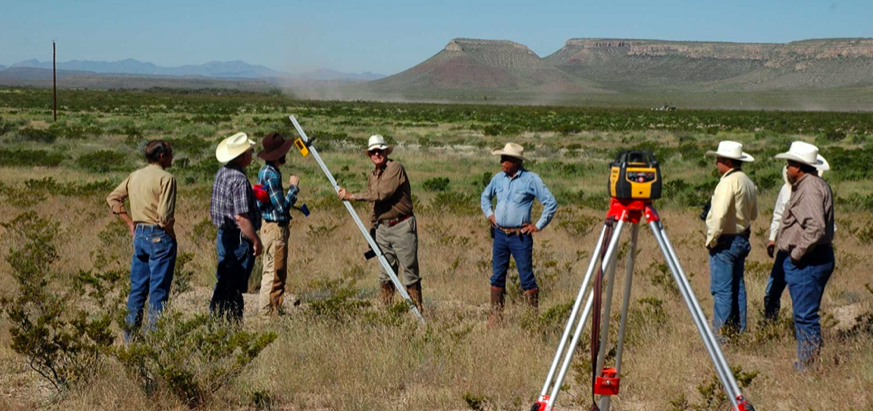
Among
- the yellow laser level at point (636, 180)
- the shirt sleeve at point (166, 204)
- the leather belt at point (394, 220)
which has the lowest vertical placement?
the leather belt at point (394, 220)

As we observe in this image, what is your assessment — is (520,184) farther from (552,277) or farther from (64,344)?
(64,344)

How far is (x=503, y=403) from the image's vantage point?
503 centimetres

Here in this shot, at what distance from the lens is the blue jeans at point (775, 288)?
5977mm

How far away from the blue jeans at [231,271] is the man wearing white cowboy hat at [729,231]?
3557 mm

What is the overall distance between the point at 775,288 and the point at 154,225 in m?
4.66

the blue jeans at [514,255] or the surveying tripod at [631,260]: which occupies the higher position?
the surveying tripod at [631,260]

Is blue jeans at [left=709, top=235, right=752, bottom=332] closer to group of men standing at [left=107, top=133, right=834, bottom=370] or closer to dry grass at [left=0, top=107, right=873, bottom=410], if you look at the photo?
group of men standing at [left=107, top=133, right=834, bottom=370]

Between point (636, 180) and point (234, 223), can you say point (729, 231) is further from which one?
point (234, 223)

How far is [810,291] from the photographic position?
17.8 ft

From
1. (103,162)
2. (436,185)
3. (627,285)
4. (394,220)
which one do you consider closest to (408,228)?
(394,220)

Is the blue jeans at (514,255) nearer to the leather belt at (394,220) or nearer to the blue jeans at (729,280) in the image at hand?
the leather belt at (394,220)

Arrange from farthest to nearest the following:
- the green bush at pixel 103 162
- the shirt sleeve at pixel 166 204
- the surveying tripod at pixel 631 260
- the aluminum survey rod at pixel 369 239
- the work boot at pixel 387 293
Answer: the green bush at pixel 103 162, the work boot at pixel 387 293, the aluminum survey rod at pixel 369 239, the shirt sleeve at pixel 166 204, the surveying tripod at pixel 631 260

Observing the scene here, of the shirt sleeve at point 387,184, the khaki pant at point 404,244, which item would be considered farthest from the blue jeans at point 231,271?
the khaki pant at point 404,244

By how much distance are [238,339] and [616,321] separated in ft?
10.3
